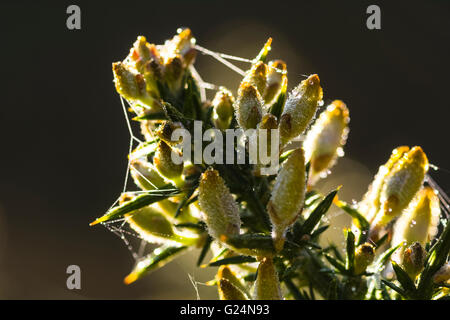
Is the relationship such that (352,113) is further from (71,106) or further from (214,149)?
(214,149)

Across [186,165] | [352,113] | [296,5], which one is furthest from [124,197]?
[296,5]

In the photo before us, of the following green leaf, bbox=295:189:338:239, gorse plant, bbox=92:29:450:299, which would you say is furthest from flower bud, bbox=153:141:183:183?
green leaf, bbox=295:189:338:239

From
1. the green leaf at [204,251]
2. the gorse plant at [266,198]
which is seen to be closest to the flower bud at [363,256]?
the gorse plant at [266,198]

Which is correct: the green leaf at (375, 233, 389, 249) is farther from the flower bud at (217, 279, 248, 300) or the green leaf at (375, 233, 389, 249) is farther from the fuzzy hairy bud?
the flower bud at (217, 279, 248, 300)

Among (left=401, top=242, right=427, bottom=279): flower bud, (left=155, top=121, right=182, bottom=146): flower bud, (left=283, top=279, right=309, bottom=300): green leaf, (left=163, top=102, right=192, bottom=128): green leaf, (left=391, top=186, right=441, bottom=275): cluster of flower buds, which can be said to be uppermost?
(left=163, top=102, right=192, bottom=128): green leaf

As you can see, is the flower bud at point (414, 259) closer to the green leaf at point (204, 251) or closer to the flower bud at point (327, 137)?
the flower bud at point (327, 137)

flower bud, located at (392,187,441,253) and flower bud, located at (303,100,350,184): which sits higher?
flower bud, located at (303,100,350,184)

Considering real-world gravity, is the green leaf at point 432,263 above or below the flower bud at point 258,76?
below

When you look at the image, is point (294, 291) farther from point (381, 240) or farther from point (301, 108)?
point (301, 108)
